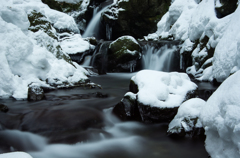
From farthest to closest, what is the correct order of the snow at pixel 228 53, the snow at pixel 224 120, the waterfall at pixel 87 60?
the waterfall at pixel 87 60 < the snow at pixel 228 53 < the snow at pixel 224 120

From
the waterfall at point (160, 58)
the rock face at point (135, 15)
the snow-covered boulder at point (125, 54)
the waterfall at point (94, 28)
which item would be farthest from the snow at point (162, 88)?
the waterfall at point (94, 28)

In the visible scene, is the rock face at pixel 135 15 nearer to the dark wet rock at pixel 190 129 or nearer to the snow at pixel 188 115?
the snow at pixel 188 115

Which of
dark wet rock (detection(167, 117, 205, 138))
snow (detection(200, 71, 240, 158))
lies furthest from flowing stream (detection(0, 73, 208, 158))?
snow (detection(200, 71, 240, 158))

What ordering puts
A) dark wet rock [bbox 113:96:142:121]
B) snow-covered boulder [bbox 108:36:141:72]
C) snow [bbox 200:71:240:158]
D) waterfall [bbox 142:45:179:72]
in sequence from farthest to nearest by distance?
snow-covered boulder [bbox 108:36:141:72], waterfall [bbox 142:45:179:72], dark wet rock [bbox 113:96:142:121], snow [bbox 200:71:240:158]

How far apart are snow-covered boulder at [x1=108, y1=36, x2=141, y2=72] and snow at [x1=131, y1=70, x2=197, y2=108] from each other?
527cm

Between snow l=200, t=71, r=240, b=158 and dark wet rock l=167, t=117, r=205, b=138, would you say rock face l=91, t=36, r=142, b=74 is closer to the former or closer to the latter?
dark wet rock l=167, t=117, r=205, b=138

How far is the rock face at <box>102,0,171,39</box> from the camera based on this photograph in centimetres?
1580

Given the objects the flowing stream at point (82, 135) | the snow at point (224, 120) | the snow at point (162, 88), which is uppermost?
the snow at point (224, 120)

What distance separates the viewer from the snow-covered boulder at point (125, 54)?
9609 mm

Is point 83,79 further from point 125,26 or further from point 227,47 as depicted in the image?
point 125,26

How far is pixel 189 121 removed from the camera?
296cm

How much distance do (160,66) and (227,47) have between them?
4447 millimetres

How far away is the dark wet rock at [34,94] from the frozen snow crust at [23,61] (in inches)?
5.0

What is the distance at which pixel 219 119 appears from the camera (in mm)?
1816
